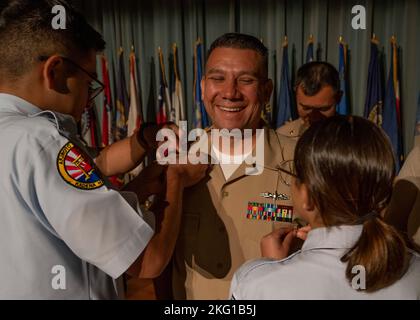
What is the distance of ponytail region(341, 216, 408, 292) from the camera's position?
776mm

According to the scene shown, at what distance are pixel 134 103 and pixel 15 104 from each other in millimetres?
3654

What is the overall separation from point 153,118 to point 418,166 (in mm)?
3449

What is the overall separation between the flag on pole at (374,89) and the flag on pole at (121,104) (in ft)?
9.15

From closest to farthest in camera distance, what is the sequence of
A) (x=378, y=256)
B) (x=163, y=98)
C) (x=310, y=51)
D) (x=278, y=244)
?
(x=378, y=256) < (x=278, y=244) < (x=310, y=51) < (x=163, y=98)

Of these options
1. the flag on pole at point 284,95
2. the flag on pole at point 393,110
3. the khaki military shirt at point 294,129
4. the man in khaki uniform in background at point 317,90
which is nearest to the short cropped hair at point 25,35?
the man in khaki uniform in background at point 317,90

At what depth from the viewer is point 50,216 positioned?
81 cm

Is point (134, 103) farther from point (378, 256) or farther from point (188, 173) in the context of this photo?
point (378, 256)

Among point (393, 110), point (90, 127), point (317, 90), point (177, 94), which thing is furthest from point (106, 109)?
point (393, 110)

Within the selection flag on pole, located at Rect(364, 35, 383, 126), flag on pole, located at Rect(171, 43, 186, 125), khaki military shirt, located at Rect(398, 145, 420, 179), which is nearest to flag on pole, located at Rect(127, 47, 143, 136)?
flag on pole, located at Rect(171, 43, 186, 125)

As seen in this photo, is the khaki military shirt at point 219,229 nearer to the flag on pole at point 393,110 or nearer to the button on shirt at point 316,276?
the button on shirt at point 316,276

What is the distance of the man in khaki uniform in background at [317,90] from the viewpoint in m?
2.61

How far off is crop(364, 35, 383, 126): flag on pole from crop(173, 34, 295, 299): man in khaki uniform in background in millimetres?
2603

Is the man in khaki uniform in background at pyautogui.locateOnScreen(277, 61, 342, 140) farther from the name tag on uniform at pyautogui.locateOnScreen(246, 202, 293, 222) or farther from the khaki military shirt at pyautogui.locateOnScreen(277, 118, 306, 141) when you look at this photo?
the name tag on uniform at pyautogui.locateOnScreen(246, 202, 293, 222)

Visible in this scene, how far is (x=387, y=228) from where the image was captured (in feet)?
2.71
